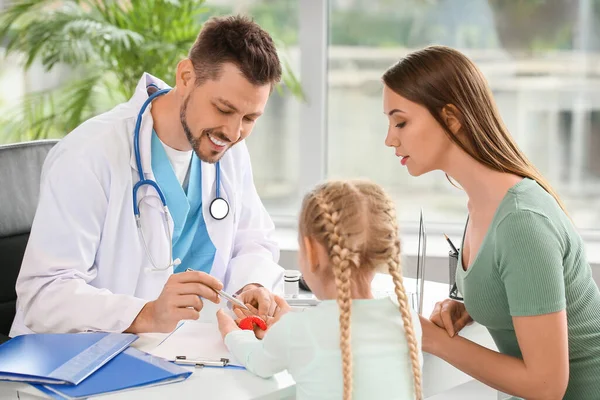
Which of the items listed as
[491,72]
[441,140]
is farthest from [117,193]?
[491,72]

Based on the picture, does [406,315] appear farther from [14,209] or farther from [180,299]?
[14,209]

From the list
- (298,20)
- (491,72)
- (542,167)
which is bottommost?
(542,167)

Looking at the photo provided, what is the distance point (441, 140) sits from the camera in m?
1.56

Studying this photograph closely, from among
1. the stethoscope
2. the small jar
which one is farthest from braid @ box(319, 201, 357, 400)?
the small jar

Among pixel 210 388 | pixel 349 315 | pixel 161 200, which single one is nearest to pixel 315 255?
pixel 349 315

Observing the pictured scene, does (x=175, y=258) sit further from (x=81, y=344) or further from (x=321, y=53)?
(x=321, y=53)

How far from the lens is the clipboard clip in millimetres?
1463

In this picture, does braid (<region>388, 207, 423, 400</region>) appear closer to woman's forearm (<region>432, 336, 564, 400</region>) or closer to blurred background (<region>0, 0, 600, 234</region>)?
woman's forearm (<region>432, 336, 564, 400</region>)

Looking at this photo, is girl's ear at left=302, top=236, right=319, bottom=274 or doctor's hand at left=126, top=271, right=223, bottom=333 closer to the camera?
girl's ear at left=302, top=236, right=319, bottom=274

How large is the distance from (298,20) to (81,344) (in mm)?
2122

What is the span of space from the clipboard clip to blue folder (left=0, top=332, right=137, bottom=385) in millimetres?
107

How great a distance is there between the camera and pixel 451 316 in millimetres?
1633

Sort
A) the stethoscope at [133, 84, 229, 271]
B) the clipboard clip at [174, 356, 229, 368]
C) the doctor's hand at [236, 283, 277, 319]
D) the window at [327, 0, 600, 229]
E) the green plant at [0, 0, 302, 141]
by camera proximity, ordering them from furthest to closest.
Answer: the window at [327, 0, 600, 229], the green plant at [0, 0, 302, 141], the stethoscope at [133, 84, 229, 271], the doctor's hand at [236, 283, 277, 319], the clipboard clip at [174, 356, 229, 368]

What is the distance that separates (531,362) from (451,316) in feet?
0.75
